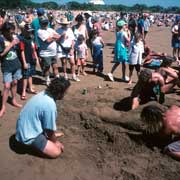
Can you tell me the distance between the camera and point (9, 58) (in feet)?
21.3

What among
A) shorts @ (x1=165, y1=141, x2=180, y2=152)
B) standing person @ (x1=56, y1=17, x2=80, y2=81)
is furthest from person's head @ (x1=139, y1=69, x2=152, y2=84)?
standing person @ (x1=56, y1=17, x2=80, y2=81)

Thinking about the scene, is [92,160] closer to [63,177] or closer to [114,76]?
[63,177]

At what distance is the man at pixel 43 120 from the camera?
4.77 m

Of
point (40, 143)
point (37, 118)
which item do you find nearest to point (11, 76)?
point (37, 118)

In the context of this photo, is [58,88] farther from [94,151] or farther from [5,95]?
[5,95]

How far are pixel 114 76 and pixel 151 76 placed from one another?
359 cm

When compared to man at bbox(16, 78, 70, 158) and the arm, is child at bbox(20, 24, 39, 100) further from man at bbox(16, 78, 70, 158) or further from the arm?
man at bbox(16, 78, 70, 158)

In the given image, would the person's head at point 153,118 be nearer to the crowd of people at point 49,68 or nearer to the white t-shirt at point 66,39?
the crowd of people at point 49,68

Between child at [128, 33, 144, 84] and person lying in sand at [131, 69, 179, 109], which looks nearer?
person lying in sand at [131, 69, 179, 109]

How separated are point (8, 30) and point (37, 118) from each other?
7.15 ft

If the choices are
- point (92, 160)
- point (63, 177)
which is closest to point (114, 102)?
point (92, 160)

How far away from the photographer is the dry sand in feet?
15.4

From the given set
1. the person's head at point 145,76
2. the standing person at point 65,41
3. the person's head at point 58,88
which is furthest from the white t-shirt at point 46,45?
the person's head at point 58,88

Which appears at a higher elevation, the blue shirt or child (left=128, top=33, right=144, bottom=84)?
child (left=128, top=33, right=144, bottom=84)
